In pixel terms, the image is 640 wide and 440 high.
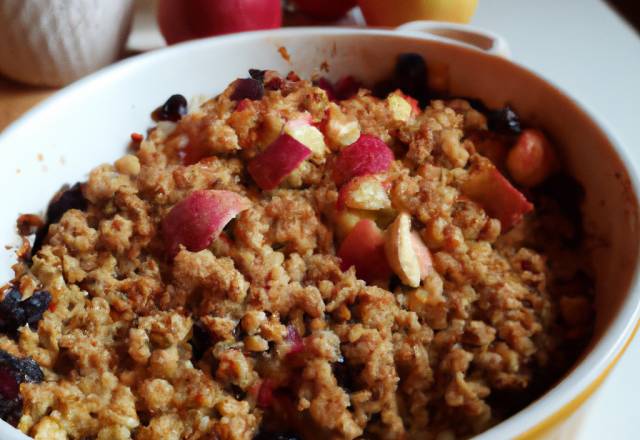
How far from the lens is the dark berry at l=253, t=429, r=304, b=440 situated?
2.17ft

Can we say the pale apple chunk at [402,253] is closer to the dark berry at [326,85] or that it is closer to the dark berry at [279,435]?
the dark berry at [279,435]

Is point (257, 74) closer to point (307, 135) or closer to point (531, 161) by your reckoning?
point (307, 135)

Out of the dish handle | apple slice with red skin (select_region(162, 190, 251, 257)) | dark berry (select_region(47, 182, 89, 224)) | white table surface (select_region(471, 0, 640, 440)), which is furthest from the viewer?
white table surface (select_region(471, 0, 640, 440))

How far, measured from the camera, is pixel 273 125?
0.86 m

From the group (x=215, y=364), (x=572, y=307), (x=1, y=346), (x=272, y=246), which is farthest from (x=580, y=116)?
(x=1, y=346)

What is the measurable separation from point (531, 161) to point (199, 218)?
0.54m

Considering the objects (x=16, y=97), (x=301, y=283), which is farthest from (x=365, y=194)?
(x=16, y=97)

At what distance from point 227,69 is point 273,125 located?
21 centimetres

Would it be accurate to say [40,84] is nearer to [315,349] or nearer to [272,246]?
[272,246]

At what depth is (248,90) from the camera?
940mm

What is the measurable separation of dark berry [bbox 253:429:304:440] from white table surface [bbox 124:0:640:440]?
933 millimetres

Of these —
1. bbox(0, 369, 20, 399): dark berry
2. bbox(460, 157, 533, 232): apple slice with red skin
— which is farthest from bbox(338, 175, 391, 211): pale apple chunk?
bbox(0, 369, 20, 399): dark berry

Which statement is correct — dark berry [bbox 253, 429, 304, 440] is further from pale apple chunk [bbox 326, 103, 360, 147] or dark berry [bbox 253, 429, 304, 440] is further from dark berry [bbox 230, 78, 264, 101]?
dark berry [bbox 230, 78, 264, 101]

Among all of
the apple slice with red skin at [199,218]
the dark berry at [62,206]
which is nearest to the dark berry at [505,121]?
the apple slice with red skin at [199,218]
